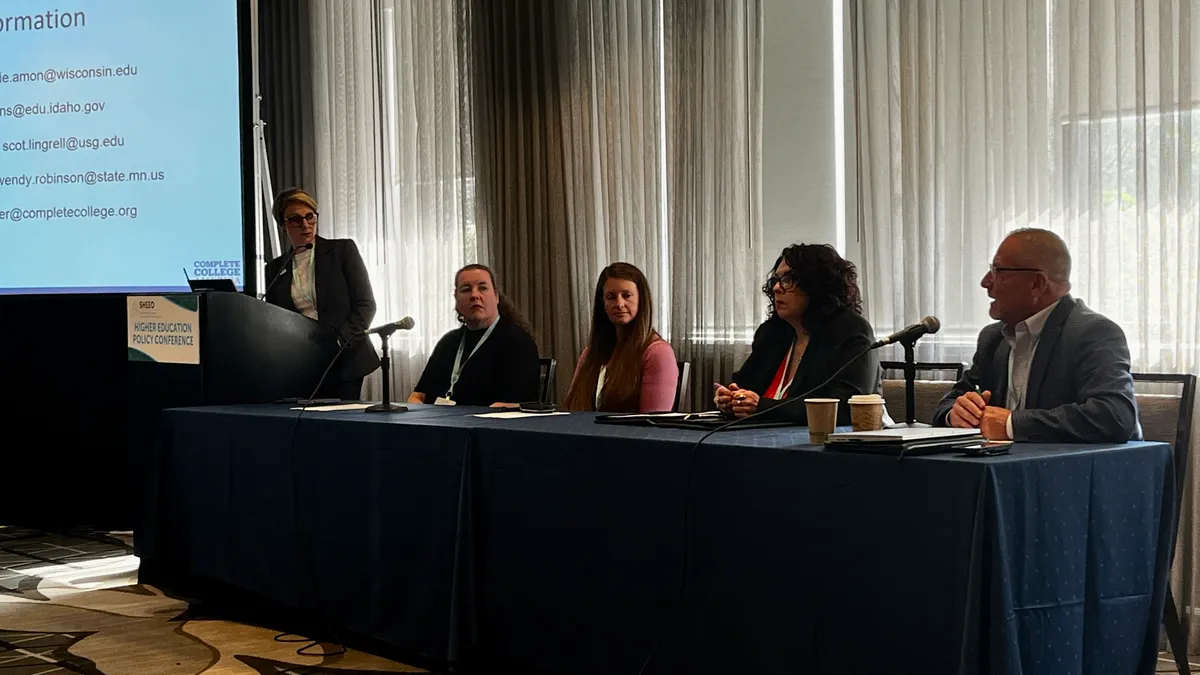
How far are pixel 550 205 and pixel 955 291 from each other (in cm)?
197

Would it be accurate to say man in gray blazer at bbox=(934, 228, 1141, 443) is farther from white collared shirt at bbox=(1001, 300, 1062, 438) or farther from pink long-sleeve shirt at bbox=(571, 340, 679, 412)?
pink long-sleeve shirt at bbox=(571, 340, 679, 412)

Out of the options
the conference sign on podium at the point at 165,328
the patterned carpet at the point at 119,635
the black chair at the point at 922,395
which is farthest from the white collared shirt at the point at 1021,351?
the conference sign on podium at the point at 165,328

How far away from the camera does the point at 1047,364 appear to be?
9.41 feet

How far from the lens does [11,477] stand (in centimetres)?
640

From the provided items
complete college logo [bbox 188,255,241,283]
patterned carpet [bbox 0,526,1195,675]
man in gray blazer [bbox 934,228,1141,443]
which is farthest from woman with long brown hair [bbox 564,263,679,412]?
complete college logo [bbox 188,255,241,283]

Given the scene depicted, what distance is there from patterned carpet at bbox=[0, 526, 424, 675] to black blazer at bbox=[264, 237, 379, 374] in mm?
1114

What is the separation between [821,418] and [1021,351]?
2.18 ft

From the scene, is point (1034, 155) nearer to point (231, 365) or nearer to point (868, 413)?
point (868, 413)

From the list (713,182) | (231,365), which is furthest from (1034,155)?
(231,365)

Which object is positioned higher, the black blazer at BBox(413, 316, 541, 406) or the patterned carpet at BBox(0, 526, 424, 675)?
the black blazer at BBox(413, 316, 541, 406)

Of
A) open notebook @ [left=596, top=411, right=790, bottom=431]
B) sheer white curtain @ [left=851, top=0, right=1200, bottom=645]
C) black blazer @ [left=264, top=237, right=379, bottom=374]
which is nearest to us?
open notebook @ [left=596, top=411, right=790, bottom=431]

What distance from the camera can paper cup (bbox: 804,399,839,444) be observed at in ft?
8.65

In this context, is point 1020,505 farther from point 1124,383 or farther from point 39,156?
point 39,156

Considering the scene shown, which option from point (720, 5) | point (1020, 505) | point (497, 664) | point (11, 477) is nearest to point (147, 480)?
point (497, 664)
